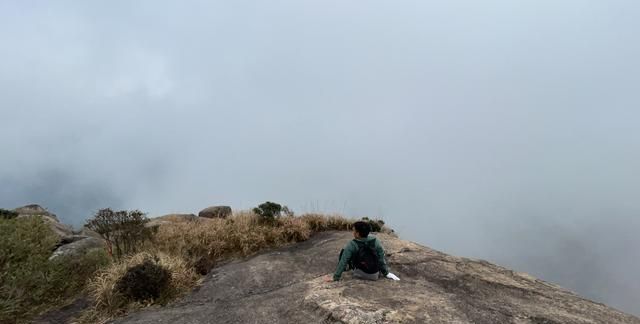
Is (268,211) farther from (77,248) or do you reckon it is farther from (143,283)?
(77,248)

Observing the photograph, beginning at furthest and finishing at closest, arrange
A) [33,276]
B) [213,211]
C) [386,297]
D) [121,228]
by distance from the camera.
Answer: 1. [213,211]
2. [121,228]
3. [33,276]
4. [386,297]

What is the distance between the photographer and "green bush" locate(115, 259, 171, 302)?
9695mm

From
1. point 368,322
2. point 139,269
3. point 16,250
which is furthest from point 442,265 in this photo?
point 16,250

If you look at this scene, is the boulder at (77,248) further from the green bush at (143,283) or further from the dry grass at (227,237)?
the green bush at (143,283)

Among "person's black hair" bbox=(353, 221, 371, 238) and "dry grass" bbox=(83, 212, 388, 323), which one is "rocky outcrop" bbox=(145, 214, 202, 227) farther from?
"person's black hair" bbox=(353, 221, 371, 238)

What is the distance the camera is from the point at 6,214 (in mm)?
21891

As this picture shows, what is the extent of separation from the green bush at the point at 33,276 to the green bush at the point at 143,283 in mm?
2083

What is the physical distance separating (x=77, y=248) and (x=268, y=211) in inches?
286

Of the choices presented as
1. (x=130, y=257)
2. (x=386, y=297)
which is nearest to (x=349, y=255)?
(x=386, y=297)

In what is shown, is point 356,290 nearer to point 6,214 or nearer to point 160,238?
point 160,238

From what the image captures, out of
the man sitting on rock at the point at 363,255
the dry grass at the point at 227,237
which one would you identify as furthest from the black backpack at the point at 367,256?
the dry grass at the point at 227,237

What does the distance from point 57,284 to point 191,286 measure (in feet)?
12.9

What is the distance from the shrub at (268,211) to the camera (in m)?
15.5

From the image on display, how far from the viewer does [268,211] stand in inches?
620
